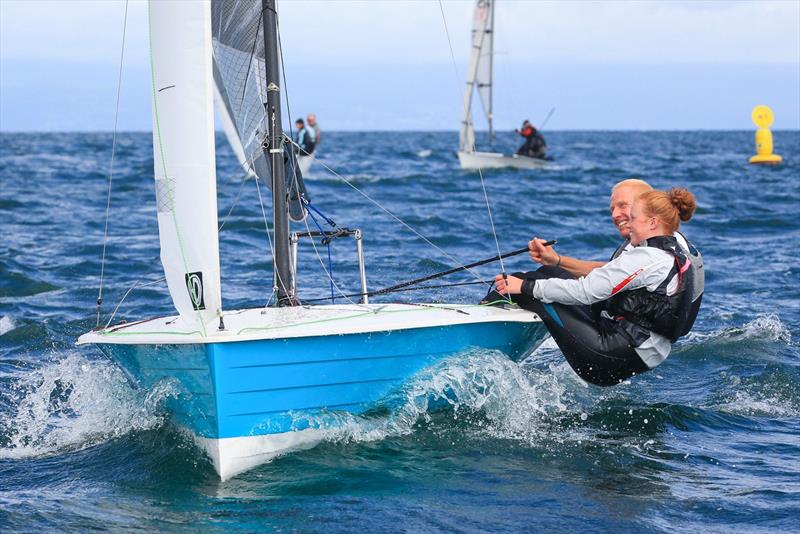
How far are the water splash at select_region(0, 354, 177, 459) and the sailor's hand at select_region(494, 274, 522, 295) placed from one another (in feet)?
5.99

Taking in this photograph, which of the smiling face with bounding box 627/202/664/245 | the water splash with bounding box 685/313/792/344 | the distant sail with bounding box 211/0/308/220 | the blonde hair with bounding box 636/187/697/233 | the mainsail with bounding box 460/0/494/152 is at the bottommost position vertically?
the water splash with bounding box 685/313/792/344

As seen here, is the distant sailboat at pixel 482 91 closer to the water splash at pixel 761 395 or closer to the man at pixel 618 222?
the water splash at pixel 761 395

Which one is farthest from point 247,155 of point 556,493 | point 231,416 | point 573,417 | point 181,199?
point 556,493

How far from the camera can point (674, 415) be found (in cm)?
628

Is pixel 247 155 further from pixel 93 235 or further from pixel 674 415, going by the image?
pixel 93 235

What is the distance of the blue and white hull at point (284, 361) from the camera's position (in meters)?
4.91

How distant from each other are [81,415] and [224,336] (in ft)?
5.93

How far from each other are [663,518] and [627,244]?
1752mm

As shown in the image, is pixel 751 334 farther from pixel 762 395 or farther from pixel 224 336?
pixel 224 336

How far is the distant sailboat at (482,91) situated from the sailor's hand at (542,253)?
21440 millimetres

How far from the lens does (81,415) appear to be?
6125 millimetres

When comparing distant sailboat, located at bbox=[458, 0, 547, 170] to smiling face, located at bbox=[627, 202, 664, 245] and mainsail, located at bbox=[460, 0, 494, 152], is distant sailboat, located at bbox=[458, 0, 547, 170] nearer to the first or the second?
mainsail, located at bbox=[460, 0, 494, 152]

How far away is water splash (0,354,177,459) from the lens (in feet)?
18.7

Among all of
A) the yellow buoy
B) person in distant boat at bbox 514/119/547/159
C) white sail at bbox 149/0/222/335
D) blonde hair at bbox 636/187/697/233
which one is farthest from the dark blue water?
the yellow buoy
